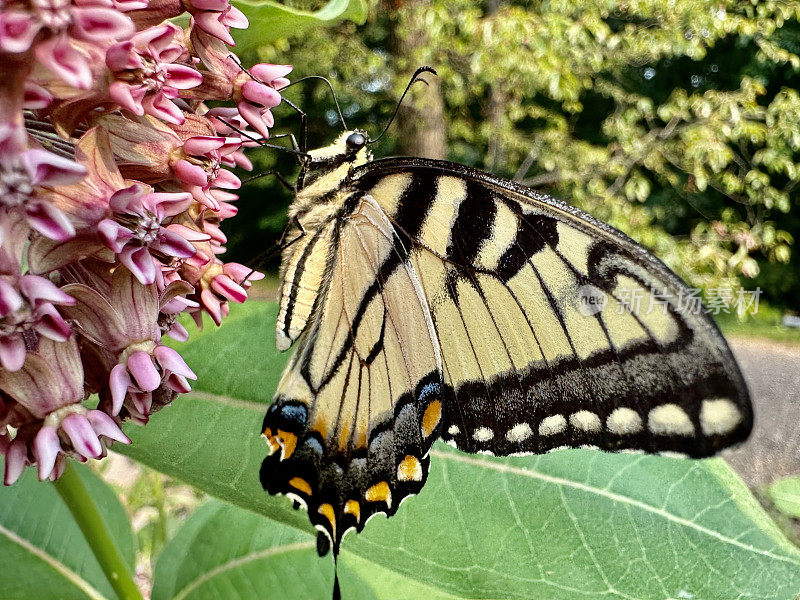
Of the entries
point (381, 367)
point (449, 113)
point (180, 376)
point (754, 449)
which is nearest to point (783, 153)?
point (754, 449)

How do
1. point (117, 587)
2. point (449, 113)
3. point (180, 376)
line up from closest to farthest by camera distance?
point (180, 376) → point (117, 587) → point (449, 113)

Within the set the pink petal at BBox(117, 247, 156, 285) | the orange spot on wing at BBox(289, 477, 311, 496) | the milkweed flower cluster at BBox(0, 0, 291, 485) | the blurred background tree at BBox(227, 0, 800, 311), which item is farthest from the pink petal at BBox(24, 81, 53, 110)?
the blurred background tree at BBox(227, 0, 800, 311)

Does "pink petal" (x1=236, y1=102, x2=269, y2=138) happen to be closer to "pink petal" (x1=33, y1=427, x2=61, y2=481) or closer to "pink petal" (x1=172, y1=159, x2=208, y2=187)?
"pink petal" (x1=172, y1=159, x2=208, y2=187)

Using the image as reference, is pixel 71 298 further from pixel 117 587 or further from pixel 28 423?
pixel 117 587

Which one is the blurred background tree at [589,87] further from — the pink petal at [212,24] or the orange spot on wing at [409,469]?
the pink petal at [212,24]

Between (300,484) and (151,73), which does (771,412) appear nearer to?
(300,484)
